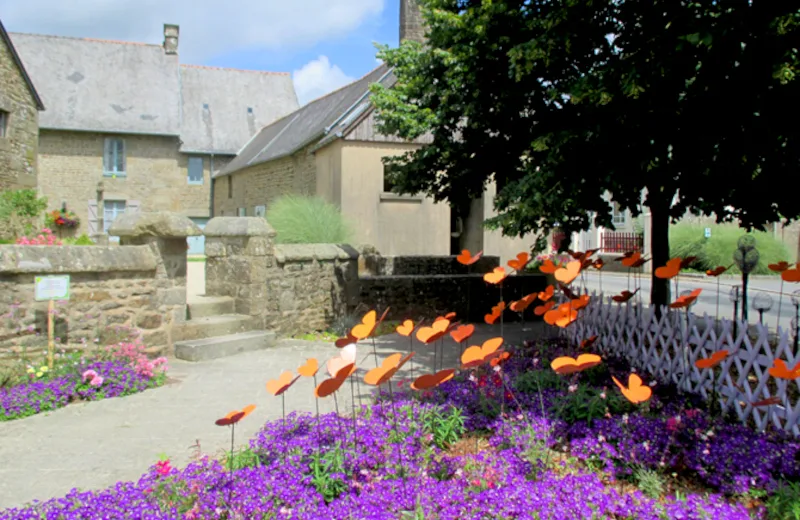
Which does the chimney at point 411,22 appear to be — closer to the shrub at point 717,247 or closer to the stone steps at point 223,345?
the shrub at point 717,247

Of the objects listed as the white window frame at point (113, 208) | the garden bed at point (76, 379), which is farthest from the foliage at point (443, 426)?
the white window frame at point (113, 208)

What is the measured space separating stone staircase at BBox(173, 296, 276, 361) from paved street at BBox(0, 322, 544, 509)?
33 cm

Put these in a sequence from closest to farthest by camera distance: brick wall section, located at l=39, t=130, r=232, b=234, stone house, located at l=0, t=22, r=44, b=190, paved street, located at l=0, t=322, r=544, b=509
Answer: paved street, located at l=0, t=322, r=544, b=509
stone house, located at l=0, t=22, r=44, b=190
brick wall section, located at l=39, t=130, r=232, b=234

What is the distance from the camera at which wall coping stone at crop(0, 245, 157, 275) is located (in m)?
5.87

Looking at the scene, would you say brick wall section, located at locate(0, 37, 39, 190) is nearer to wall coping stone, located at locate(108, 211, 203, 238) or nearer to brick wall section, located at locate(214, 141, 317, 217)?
brick wall section, located at locate(214, 141, 317, 217)

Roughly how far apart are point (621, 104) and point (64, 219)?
27.7 m

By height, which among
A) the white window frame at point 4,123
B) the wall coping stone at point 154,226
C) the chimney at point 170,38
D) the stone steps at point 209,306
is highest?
the chimney at point 170,38

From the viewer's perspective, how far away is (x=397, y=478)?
3.53m

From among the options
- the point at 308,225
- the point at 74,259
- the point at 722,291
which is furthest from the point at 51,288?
the point at 722,291

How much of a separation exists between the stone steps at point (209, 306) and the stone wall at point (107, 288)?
76cm

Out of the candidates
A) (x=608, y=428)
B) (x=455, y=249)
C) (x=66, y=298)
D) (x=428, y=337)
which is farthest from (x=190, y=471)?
(x=455, y=249)

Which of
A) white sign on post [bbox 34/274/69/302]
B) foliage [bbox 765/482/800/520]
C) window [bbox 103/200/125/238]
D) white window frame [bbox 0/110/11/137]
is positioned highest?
white window frame [bbox 0/110/11/137]

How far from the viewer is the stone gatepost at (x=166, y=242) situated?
7207 mm

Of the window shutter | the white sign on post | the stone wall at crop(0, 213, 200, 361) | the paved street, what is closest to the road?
the paved street
